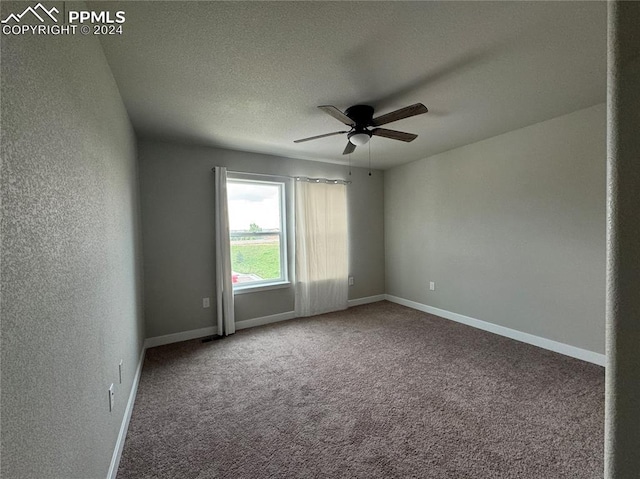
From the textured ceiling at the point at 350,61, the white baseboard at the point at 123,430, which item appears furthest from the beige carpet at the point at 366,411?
the textured ceiling at the point at 350,61

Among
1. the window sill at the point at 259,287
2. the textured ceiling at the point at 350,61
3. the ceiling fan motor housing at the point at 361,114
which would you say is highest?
the textured ceiling at the point at 350,61

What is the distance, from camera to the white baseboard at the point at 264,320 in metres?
3.87

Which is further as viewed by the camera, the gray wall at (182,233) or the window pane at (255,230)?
the window pane at (255,230)

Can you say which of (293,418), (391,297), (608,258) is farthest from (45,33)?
(391,297)

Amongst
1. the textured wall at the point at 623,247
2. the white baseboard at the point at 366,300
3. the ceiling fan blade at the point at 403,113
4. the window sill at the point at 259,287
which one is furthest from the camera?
the white baseboard at the point at 366,300

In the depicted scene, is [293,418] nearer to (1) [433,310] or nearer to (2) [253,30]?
(2) [253,30]

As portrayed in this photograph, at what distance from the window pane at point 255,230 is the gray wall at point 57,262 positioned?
2133mm

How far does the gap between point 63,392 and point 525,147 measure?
4.13 meters

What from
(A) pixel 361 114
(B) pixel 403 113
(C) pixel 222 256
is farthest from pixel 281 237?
(B) pixel 403 113

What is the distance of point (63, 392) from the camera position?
0.97 metres

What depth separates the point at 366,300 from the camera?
16.6 feet

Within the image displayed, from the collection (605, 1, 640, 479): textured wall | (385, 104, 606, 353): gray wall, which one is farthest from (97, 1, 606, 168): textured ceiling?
(605, 1, 640, 479): textured wall

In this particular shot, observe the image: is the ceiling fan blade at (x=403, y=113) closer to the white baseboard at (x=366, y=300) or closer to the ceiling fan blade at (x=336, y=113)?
the ceiling fan blade at (x=336, y=113)

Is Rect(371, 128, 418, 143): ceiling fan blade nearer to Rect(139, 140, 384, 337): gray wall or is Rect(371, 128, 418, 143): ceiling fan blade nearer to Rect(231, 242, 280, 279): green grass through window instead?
Rect(139, 140, 384, 337): gray wall
